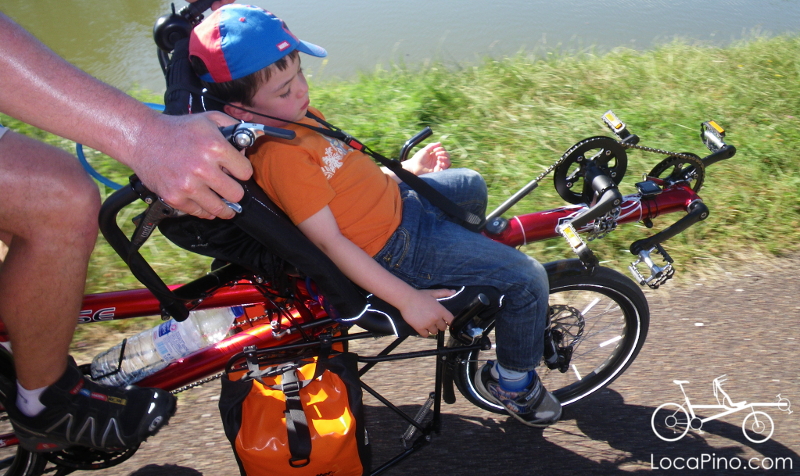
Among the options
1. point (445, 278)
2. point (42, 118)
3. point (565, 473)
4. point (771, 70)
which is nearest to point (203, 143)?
point (42, 118)

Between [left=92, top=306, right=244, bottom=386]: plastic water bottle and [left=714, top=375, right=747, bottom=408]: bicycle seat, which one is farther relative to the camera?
[left=714, top=375, right=747, bottom=408]: bicycle seat

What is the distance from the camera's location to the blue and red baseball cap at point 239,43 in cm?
181

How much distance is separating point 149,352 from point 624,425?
1.89 m

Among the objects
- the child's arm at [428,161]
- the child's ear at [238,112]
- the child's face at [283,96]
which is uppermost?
the child's face at [283,96]

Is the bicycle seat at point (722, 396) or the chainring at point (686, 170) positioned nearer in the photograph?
the chainring at point (686, 170)

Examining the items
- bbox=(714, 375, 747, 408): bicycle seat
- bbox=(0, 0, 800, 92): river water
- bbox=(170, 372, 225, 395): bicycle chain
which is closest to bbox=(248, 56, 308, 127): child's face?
bbox=(170, 372, 225, 395): bicycle chain

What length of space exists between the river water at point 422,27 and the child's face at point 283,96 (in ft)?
13.3

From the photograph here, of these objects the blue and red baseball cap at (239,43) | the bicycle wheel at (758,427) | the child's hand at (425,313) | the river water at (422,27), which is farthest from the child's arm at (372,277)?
the river water at (422,27)

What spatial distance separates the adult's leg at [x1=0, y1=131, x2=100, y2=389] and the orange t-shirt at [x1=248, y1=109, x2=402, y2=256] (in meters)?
0.50

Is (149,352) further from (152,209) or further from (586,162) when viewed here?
(586,162)

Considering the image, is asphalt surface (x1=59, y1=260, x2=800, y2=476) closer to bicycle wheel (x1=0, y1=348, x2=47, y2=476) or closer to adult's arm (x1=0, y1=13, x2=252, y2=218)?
bicycle wheel (x1=0, y1=348, x2=47, y2=476)

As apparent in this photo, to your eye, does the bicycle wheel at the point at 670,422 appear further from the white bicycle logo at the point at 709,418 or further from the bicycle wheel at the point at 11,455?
the bicycle wheel at the point at 11,455

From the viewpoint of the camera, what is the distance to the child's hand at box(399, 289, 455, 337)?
197cm

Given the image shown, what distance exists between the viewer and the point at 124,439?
1921mm
